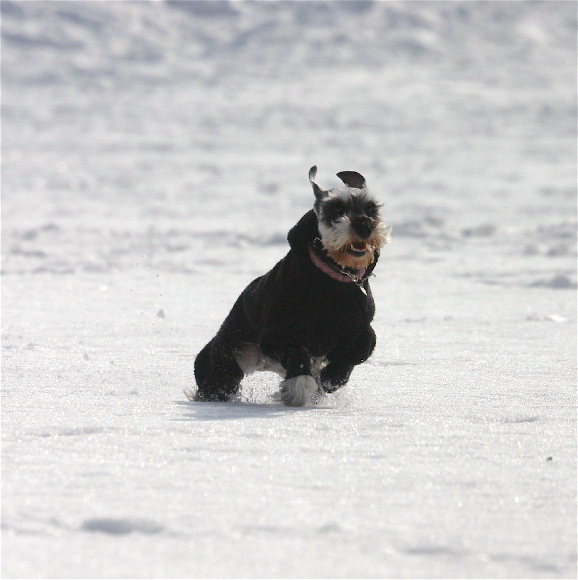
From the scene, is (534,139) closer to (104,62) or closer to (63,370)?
(104,62)

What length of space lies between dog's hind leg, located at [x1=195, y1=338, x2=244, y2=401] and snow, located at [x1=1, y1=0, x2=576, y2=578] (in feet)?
0.45

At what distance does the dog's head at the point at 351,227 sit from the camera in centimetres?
447

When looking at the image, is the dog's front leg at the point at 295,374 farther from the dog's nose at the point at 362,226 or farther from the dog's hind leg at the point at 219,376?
the dog's nose at the point at 362,226

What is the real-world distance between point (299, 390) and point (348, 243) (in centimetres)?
74

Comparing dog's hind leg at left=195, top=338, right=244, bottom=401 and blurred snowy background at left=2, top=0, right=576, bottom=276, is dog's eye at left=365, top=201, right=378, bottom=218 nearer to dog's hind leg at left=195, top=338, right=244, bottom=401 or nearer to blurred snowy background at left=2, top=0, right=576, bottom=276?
dog's hind leg at left=195, top=338, right=244, bottom=401

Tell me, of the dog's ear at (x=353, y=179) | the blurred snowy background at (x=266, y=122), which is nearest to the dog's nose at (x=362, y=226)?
the dog's ear at (x=353, y=179)

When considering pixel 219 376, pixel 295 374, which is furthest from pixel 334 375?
pixel 219 376

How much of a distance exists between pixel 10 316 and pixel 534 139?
22.6 metres

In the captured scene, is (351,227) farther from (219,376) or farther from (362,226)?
(219,376)

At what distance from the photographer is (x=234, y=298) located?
404 inches

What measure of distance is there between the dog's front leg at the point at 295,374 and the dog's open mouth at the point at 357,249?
0.53 meters

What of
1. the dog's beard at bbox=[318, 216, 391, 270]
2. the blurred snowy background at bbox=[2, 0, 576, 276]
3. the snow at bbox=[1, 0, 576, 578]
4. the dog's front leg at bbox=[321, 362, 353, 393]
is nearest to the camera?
the snow at bbox=[1, 0, 576, 578]

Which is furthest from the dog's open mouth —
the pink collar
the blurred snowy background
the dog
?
the blurred snowy background

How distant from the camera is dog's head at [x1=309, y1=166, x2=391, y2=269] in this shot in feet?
14.7
